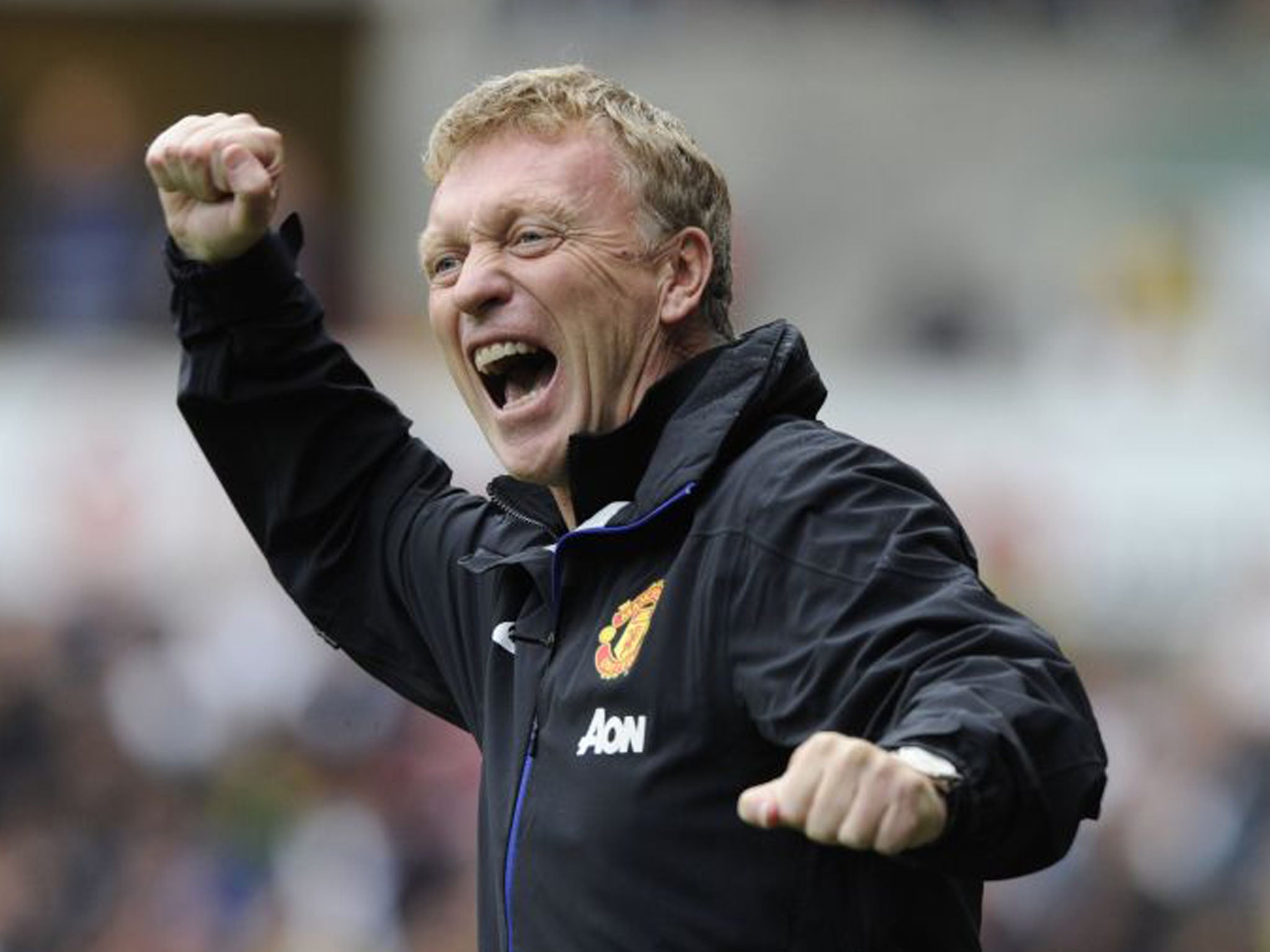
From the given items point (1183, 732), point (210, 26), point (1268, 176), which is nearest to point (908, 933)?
point (1183, 732)

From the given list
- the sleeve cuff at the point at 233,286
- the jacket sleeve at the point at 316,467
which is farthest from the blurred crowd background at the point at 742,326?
the sleeve cuff at the point at 233,286

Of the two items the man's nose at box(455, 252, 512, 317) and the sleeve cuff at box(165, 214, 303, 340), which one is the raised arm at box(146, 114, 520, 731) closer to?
the sleeve cuff at box(165, 214, 303, 340)

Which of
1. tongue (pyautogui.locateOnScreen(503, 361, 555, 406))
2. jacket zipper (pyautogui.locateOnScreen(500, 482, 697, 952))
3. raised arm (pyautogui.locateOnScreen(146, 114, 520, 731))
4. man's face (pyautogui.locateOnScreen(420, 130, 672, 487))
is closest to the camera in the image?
jacket zipper (pyautogui.locateOnScreen(500, 482, 697, 952))

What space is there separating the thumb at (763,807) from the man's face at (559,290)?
1.02 meters

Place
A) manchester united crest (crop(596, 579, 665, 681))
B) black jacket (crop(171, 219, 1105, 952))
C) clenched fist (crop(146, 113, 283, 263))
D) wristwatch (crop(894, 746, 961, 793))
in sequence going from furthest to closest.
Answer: clenched fist (crop(146, 113, 283, 263)) → manchester united crest (crop(596, 579, 665, 681)) → black jacket (crop(171, 219, 1105, 952)) → wristwatch (crop(894, 746, 961, 793))

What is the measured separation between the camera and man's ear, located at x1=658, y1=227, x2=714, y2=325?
423cm

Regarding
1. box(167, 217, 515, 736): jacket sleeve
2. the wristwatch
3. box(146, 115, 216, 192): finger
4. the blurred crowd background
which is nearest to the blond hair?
box(146, 115, 216, 192): finger

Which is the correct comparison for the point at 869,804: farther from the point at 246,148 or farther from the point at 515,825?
the point at 246,148

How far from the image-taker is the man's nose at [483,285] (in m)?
4.20

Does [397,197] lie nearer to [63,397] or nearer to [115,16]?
[115,16]

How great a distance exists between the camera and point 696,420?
399 cm

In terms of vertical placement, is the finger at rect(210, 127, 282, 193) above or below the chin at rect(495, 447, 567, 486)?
above

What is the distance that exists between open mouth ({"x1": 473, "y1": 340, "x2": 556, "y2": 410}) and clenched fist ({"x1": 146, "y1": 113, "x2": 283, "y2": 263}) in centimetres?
44

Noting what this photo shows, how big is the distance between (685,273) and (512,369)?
0.27 meters
